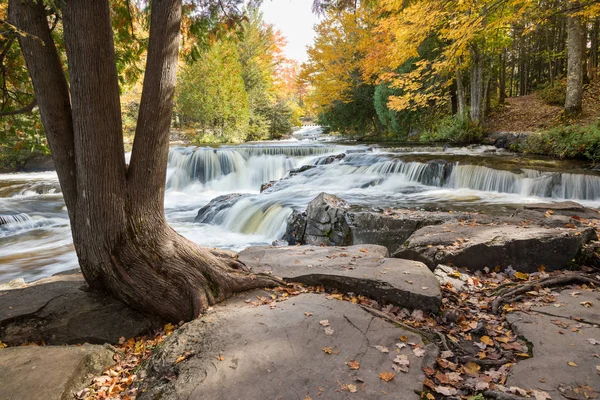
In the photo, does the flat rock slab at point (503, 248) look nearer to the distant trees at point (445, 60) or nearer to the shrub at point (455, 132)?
the distant trees at point (445, 60)

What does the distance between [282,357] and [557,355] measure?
2003 mm

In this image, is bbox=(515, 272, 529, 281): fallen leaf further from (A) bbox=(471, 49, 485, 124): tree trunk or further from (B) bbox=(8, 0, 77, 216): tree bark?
(A) bbox=(471, 49, 485, 124): tree trunk

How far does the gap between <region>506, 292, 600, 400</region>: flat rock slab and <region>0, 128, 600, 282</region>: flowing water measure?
4.63 meters

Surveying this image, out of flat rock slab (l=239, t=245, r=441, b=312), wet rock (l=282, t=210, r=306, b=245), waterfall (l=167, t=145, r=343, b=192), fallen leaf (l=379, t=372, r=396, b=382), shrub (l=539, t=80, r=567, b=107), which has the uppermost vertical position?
shrub (l=539, t=80, r=567, b=107)

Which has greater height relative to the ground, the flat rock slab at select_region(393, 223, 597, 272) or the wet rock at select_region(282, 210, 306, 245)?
the flat rock slab at select_region(393, 223, 597, 272)

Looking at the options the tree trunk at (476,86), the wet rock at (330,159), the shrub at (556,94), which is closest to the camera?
the wet rock at (330,159)

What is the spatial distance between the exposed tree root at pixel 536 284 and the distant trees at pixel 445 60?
601 centimetres

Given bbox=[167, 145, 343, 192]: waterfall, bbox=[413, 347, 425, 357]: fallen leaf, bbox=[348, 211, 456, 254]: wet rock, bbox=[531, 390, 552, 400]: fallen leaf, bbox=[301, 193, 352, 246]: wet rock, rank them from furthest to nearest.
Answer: bbox=[167, 145, 343, 192]: waterfall
bbox=[301, 193, 352, 246]: wet rock
bbox=[348, 211, 456, 254]: wet rock
bbox=[413, 347, 425, 357]: fallen leaf
bbox=[531, 390, 552, 400]: fallen leaf

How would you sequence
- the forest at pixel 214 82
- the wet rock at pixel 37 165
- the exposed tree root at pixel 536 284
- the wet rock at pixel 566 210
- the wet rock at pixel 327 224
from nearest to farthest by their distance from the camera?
the exposed tree root at pixel 536 284 < the forest at pixel 214 82 < the wet rock at pixel 566 210 < the wet rock at pixel 327 224 < the wet rock at pixel 37 165

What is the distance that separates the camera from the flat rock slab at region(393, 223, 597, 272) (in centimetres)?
409

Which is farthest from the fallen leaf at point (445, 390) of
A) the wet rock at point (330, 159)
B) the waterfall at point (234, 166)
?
the waterfall at point (234, 166)

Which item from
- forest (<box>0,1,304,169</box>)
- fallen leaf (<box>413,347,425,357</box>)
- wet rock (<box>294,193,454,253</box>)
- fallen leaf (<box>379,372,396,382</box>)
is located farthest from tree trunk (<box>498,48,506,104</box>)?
fallen leaf (<box>379,372,396,382</box>)

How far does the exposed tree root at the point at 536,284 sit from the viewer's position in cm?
345

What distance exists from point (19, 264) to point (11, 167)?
15625mm
